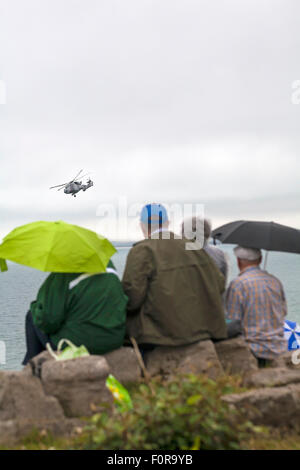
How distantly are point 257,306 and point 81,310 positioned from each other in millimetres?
2441

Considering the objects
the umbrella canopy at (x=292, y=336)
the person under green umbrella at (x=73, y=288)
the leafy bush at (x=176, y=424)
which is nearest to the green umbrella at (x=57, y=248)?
the person under green umbrella at (x=73, y=288)

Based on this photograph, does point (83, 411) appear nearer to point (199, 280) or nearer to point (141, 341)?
point (141, 341)

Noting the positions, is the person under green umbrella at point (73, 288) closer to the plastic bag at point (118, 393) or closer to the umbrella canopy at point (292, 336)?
the plastic bag at point (118, 393)

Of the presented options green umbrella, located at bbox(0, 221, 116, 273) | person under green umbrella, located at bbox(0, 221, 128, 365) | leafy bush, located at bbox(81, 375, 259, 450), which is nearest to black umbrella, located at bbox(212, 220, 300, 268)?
green umbrella, located at bbox(0, 221, 116, 273)

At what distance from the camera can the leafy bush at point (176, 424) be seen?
418 centimetres

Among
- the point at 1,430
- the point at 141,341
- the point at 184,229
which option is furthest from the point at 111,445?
the point at 184,229

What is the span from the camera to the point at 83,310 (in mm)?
5652

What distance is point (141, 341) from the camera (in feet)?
20.1

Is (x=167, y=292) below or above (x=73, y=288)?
below

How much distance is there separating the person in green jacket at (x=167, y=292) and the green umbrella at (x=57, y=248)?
46cm

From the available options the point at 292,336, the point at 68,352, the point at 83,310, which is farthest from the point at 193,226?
the point at 292,336

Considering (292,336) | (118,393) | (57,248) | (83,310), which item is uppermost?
(57,248)

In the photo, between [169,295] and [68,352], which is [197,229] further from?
[68,352]

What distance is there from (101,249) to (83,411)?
1.78 meters
